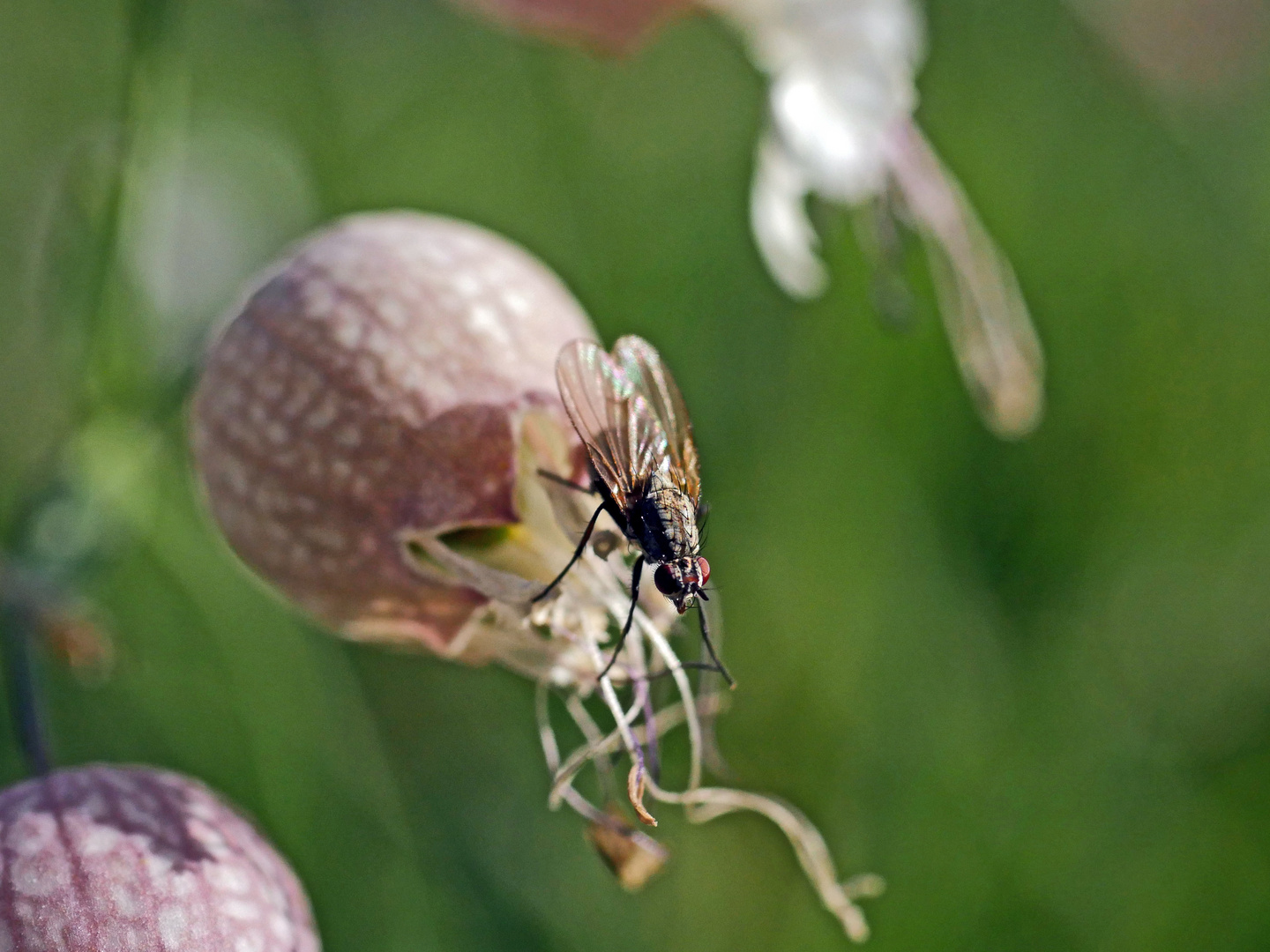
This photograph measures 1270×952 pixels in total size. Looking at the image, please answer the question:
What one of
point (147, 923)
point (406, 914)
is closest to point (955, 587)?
point (406, 914)

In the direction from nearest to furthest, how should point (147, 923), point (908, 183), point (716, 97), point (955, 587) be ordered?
point (147, 923)
point (908, 183)
point (955, 587)
point (716, 97)

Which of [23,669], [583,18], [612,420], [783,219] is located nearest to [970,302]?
[783,219]

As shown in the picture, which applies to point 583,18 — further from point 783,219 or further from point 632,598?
point 632,598

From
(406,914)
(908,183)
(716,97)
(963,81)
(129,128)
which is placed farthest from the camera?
(716,97)

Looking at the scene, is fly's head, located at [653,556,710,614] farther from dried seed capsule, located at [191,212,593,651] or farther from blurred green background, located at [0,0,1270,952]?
blurred green background, located at [0,0,1270,952]

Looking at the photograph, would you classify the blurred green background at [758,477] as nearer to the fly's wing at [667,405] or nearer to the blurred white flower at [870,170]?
the blurred white flower at [870,170]

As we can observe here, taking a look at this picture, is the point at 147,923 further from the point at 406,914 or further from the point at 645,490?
the point at 406,914

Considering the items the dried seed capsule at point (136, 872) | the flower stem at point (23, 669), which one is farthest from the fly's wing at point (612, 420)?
the flower stem at point (23, 669)

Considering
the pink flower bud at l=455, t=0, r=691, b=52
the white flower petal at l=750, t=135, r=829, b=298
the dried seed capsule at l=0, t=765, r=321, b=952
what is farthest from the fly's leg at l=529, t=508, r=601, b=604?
the pink flower bud at l=455, t=0, r=691, b=52
